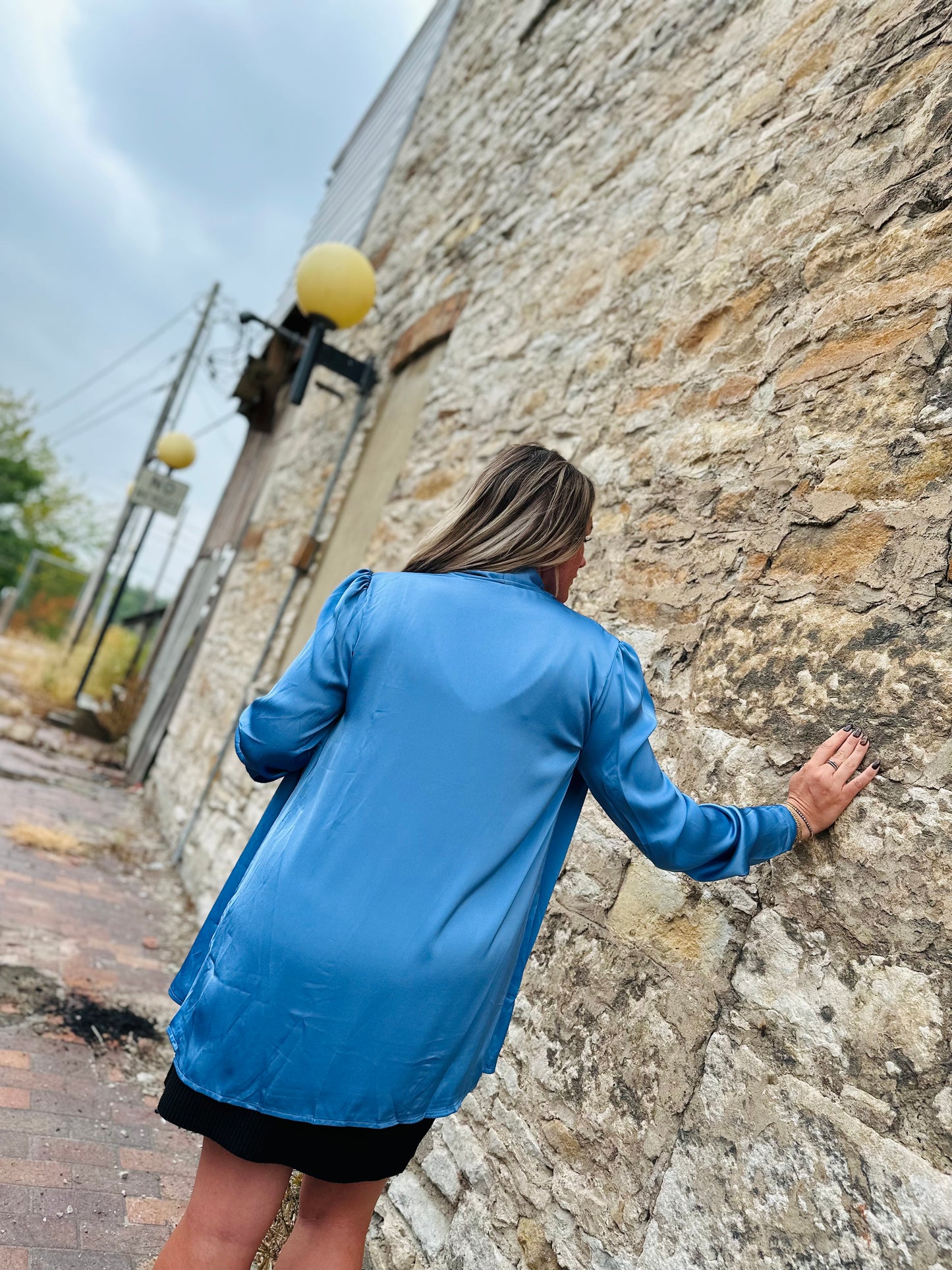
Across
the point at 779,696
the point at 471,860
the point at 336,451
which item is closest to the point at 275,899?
the point at 471,860

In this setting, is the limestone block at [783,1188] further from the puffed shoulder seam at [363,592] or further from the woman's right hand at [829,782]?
the puffed shoulder seam at [363,592]

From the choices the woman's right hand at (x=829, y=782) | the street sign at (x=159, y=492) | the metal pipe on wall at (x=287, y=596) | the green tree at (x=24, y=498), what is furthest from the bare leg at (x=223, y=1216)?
the green tree at (x=24, y=498)

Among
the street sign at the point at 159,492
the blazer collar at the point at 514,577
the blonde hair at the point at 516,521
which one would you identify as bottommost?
the blazer collar at the point at 514,577

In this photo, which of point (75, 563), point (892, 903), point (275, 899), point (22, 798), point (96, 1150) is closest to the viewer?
point (275, 899)

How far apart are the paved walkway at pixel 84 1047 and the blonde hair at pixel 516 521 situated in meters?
1.69

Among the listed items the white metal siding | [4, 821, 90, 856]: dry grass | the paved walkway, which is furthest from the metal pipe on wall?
the white metal siding

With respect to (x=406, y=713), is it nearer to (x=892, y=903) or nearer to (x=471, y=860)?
(x=471, y=860)

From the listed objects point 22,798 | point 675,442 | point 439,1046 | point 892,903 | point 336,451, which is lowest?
point 22,798

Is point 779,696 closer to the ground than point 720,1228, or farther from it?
farther from it

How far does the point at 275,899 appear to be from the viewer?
1.19 metres

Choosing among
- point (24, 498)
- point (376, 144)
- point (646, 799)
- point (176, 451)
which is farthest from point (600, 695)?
point (24, 498)

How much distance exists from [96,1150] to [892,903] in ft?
6.83

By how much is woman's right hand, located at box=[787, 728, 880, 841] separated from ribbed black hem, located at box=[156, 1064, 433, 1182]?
82cm

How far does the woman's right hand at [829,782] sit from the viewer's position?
1.42 meters
